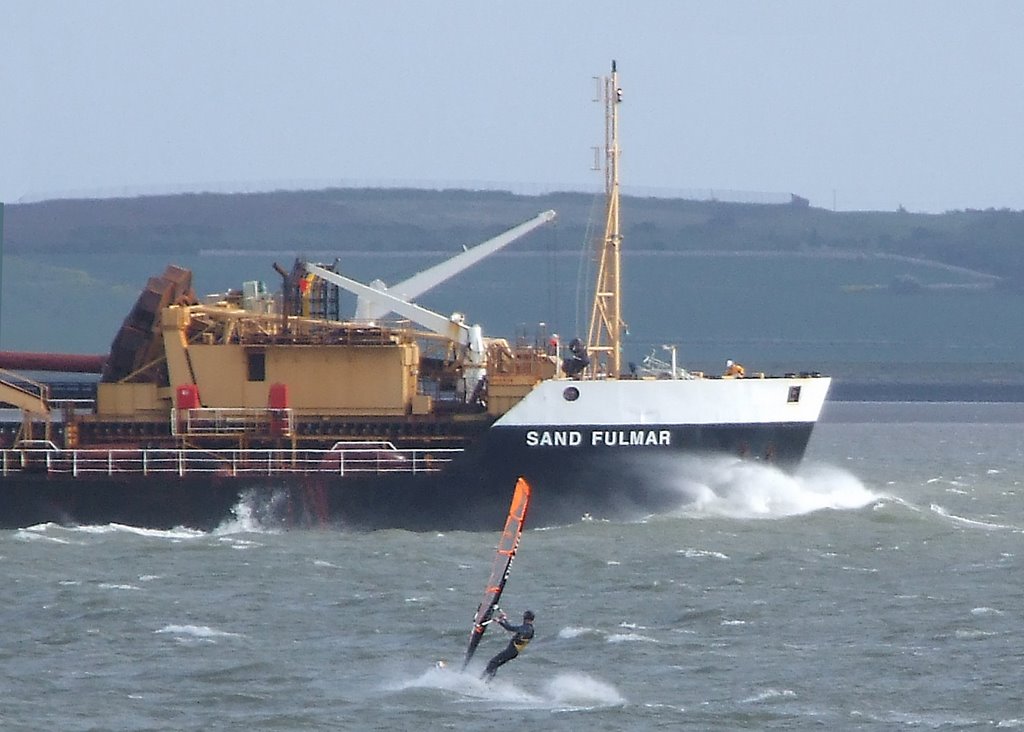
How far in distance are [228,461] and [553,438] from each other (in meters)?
7.09

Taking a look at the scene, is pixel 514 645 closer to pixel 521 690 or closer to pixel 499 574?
Answer: pixel 521 690

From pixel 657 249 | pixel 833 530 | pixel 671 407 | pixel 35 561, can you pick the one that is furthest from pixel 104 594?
pixel 657 249

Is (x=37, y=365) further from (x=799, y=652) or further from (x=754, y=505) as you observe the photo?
(x=799, y=652)

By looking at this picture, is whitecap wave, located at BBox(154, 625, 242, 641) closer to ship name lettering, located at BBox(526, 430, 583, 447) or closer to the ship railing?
the ship railing

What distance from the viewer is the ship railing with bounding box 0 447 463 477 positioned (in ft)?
155

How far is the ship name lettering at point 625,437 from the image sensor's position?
47.1 metres

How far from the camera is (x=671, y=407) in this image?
47.2 m

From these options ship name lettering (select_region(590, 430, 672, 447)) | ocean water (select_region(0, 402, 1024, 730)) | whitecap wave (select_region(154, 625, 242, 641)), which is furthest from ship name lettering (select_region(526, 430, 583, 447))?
whitecap wave (select_region(154, 625, 242, 641))

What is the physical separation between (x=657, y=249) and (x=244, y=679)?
516 ft

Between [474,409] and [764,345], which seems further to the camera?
[764,345]

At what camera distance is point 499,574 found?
3203cm

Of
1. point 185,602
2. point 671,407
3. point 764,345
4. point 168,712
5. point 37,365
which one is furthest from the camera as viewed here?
point 764,345

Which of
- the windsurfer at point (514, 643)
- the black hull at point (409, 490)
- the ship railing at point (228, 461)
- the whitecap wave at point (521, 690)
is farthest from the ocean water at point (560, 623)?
the ship railing at point (228, 461)

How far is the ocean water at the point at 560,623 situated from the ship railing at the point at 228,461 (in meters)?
1.34
